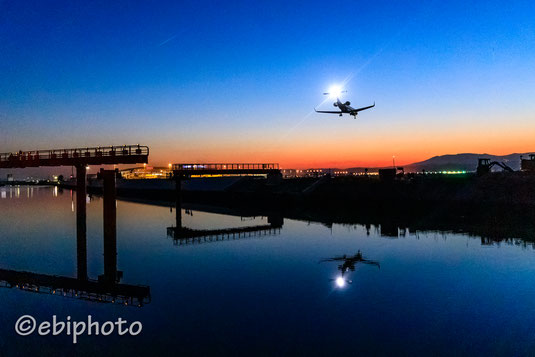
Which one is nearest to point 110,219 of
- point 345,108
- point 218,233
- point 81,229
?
point 81,229

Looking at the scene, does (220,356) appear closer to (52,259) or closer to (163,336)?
(163,336)

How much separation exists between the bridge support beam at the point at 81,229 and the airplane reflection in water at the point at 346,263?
1951 cm

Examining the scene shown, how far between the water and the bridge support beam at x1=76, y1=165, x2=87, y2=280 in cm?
94

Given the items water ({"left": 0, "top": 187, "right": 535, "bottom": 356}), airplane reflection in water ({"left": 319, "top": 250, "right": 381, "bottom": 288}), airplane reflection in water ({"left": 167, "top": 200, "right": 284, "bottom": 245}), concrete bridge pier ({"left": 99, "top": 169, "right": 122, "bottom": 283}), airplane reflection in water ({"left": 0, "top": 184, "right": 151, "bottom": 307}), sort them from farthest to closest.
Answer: airplane reflection in water ({"left": 167, "top": 200, "right": 284, "bottom": 245})
concrete bridge pier ({"left": 99, "top": 169, "right": 122, "bottom": 283})
airplane reflection in water ({"left": 319, "top": 250, "right": 381, "bottom": 288})
airplane reflection in water ({"left": 0, "top": 184, "right": 151, "bottom": 307})
water ({"left": 0, "top": 187, "right": 535, "bottom": 356})

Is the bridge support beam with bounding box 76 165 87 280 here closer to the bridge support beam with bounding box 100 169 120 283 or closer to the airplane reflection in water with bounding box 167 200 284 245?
the bridge support beam with bounding box 100 169 120 283

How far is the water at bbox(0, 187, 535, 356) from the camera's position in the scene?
1731 cm

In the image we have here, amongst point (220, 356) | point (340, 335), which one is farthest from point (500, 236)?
point (220, 356)

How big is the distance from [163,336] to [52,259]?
24.4 meters

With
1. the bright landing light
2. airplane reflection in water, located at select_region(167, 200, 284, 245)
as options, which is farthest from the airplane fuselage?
the bright landing light

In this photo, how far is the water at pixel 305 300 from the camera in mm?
17312

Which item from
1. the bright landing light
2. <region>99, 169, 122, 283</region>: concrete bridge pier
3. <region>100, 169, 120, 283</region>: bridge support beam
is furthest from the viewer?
<region>100, 169, 120, 283</region>: bridge support beam

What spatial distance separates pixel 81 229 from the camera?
4044 centimetres

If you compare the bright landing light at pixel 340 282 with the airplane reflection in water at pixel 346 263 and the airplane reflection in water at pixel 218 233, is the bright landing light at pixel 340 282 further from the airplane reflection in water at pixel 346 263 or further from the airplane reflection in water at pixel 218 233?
the airplane reflection in water at pixel 218 233

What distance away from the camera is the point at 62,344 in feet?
58.3
